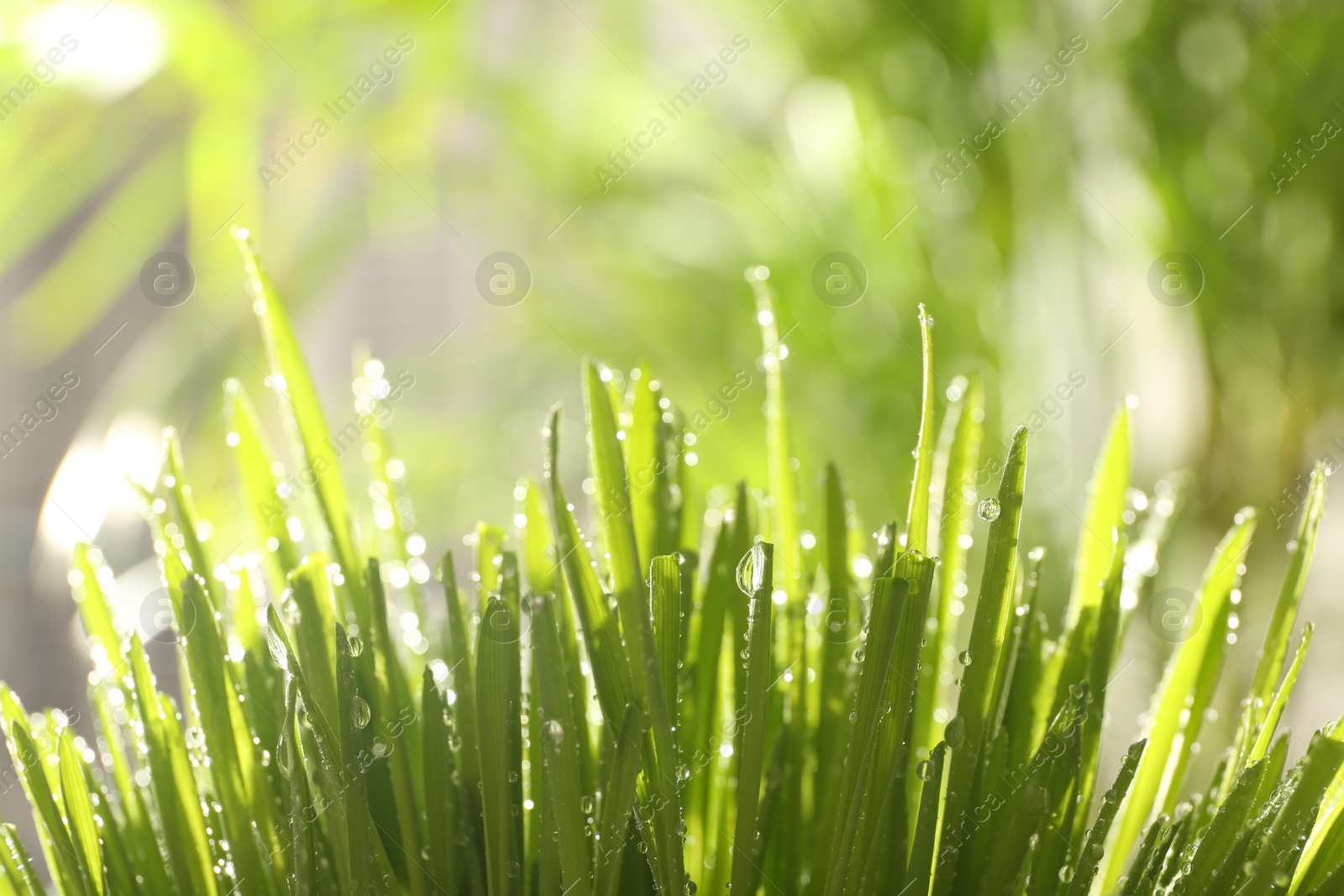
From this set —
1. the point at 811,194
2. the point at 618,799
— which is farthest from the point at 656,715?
the point at 811,194

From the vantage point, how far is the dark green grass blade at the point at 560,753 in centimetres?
11

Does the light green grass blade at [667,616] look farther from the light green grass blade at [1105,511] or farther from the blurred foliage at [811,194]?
the blurred foliage at [811,194]

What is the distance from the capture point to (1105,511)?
0.15m

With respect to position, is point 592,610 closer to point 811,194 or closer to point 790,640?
point 790,640

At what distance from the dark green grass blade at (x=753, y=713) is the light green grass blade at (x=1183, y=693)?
7 centimetres

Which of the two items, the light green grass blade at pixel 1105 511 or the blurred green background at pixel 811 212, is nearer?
the light green grass blade at pixel 1105 511

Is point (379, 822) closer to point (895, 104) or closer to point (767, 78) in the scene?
point (895, 104)

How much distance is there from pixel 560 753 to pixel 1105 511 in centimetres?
10

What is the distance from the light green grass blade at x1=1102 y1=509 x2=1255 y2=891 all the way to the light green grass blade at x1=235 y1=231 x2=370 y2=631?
0.42 feet

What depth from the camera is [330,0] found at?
0.49 m

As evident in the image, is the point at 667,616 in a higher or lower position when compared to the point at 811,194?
lower

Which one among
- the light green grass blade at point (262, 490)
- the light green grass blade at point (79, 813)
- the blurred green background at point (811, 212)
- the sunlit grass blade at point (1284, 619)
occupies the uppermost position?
the blurred green background at point (811, 212)

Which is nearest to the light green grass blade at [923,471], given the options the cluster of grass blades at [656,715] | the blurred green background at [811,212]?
the cluster of grass blades at [656,715]

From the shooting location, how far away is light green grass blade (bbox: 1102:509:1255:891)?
0.14 meters
